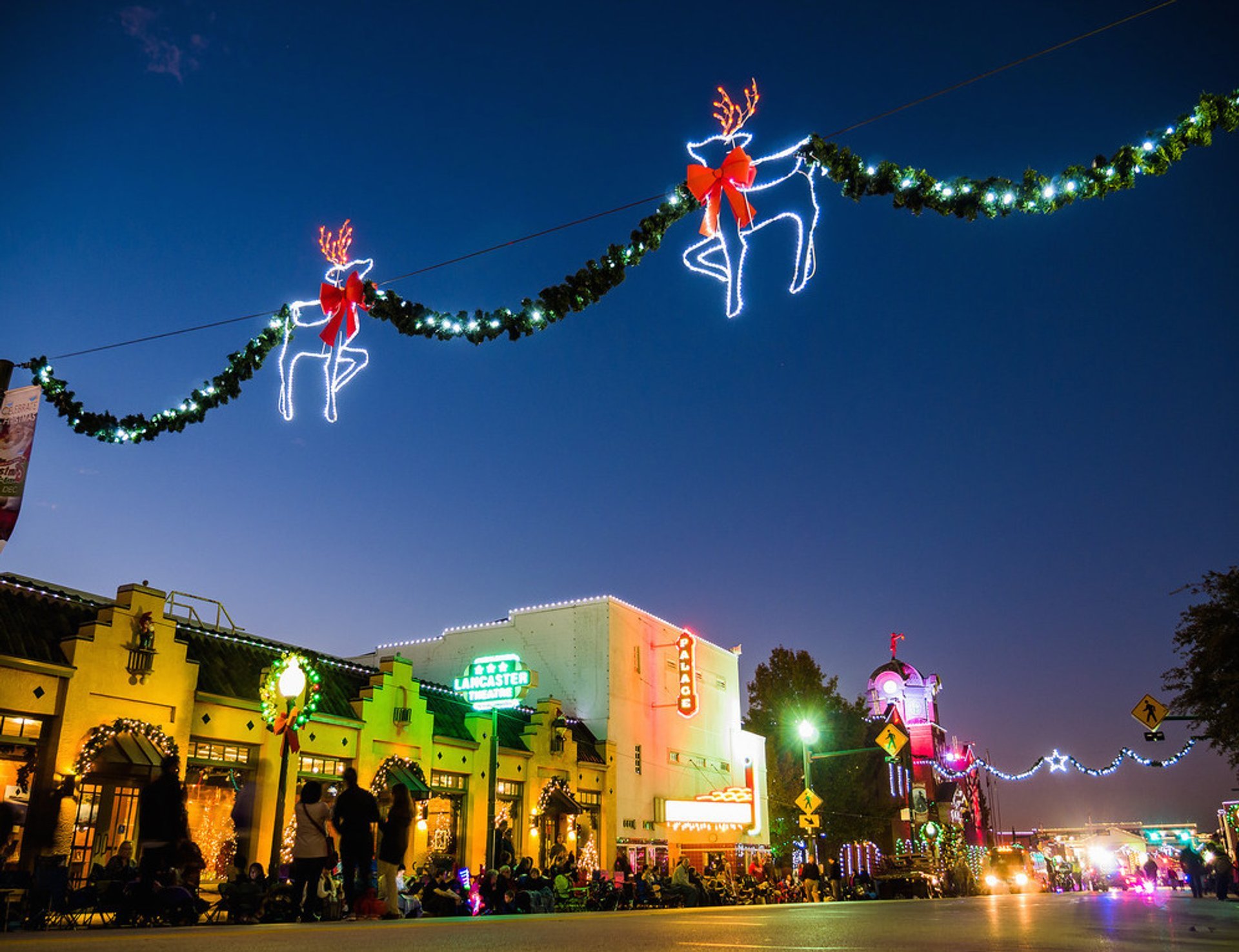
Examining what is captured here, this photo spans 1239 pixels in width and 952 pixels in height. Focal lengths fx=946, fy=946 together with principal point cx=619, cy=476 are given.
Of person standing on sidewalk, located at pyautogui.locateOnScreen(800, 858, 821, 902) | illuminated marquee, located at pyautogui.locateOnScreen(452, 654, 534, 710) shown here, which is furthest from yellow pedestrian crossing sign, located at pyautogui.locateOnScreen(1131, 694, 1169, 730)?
illuminated marquee, located at pyautogui.locateOnScreen(452, 654, 534, 710)

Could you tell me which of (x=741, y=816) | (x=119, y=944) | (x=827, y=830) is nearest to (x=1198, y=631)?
(x=119, y=944)

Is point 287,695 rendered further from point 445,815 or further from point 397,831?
point 445,815

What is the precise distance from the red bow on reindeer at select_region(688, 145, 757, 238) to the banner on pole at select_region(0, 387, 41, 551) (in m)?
9.57

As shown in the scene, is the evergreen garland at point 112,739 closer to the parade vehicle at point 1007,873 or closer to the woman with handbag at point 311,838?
the woman with handbag at point 311,838

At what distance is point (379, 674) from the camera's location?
27344mm

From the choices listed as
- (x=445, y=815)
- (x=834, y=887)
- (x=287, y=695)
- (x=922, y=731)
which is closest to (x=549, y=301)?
(x=287, y=695)

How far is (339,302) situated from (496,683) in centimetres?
1945

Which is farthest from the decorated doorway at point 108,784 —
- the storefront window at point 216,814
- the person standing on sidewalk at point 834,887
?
the person standing on sidewalk at point 834,887

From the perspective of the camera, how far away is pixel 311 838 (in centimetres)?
1118

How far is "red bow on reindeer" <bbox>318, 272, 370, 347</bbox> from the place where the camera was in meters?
13.6

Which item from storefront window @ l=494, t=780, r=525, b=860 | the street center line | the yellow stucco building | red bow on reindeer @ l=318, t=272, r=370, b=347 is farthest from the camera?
storefront window @ l=494, t=780, r=525, b=860

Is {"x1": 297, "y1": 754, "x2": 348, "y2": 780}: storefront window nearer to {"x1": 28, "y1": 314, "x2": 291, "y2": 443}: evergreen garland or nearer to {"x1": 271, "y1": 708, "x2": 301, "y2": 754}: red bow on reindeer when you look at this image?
{"x1": 271, "y1": 708, "x2": 301, "y2": 754}: red bow on reindeer

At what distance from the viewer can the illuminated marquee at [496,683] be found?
30391mm

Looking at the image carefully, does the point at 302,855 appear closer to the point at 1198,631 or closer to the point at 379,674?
the point at 379,674
